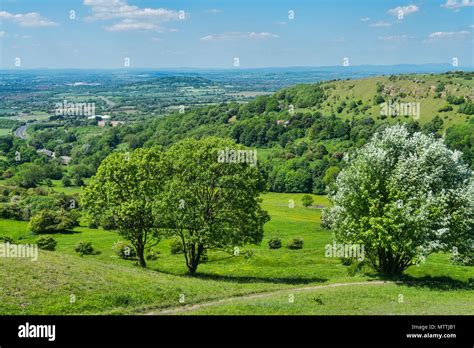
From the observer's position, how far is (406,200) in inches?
1510

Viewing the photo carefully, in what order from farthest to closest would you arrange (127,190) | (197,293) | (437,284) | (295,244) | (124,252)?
(295,244) < (124,252) < (127,190) < (437,284) < (197,293)

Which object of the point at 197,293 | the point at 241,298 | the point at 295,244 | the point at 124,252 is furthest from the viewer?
the point at 295,244

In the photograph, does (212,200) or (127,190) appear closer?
(212,200)

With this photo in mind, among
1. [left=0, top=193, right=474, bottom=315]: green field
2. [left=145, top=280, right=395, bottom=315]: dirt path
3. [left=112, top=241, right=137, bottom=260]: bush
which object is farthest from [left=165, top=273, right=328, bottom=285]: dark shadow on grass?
[left=112, top=241, right=137, bottom=260]: bush

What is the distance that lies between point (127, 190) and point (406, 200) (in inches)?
1074

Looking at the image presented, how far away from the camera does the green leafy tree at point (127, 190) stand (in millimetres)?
48500

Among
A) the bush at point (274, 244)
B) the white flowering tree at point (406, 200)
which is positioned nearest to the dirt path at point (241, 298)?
the white flowering tree at point (406, 200)

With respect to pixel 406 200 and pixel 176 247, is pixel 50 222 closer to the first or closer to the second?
pixel 176 247

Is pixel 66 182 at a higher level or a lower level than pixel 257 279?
lower

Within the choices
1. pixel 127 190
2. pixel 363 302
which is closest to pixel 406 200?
pixel 363 302

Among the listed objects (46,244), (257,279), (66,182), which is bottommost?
(66,182)

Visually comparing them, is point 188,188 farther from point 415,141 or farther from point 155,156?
point 415,141
